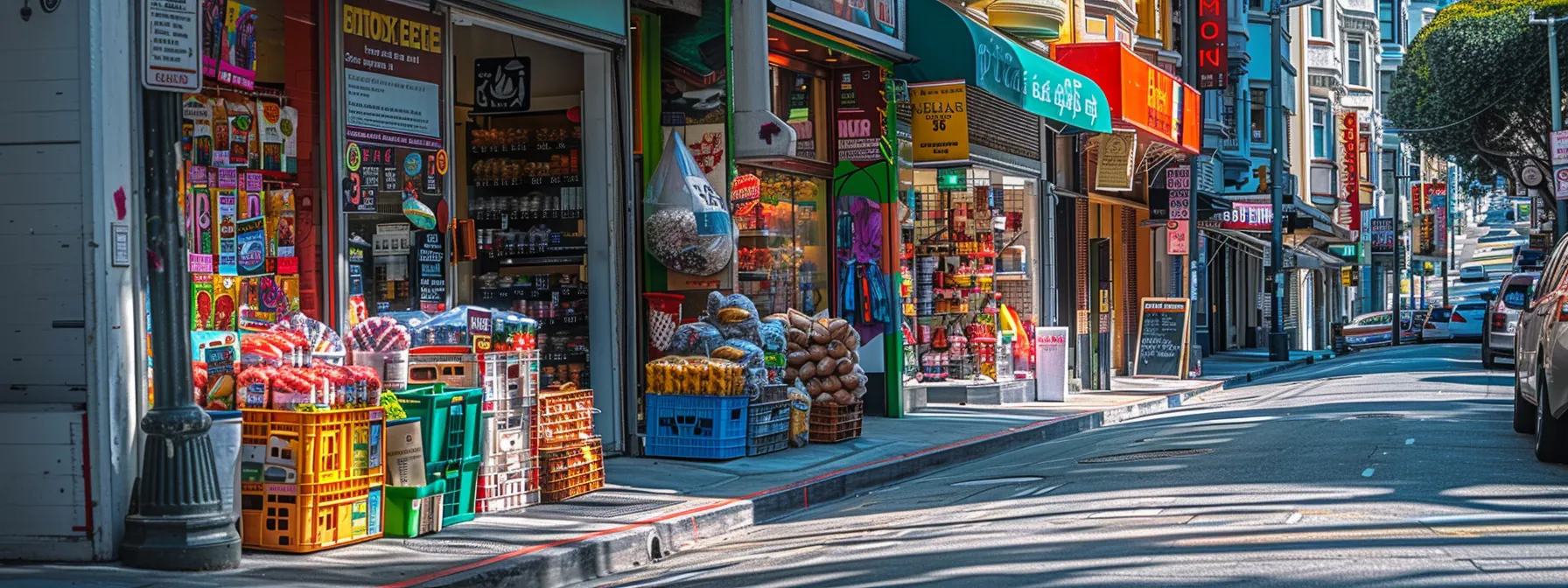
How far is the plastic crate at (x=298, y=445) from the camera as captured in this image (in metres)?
9.28

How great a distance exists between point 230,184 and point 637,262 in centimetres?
500

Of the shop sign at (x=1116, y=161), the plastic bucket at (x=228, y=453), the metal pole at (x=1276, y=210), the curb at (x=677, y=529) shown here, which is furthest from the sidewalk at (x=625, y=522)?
the metal pole at (x=1276, y=210)

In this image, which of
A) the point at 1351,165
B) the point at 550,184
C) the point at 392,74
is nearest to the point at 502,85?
the point at 550,184

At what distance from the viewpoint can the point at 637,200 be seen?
49.6ft

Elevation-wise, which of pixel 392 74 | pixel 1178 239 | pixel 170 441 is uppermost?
pixel 392 74

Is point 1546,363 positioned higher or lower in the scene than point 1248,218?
lower

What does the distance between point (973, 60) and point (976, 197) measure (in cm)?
338

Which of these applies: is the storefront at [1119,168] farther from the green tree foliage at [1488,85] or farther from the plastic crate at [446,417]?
the green tree foliage at [1488,85]

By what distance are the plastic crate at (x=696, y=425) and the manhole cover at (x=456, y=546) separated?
4.28 meters

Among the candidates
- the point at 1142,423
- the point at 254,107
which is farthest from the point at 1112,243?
the point at 254,107

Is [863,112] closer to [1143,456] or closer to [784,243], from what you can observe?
[784,243]

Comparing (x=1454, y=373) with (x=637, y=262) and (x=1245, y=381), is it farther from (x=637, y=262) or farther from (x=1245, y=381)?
(x=637, y=262)

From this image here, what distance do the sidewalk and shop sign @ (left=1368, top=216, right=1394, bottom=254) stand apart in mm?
53771

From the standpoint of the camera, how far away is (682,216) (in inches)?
582
